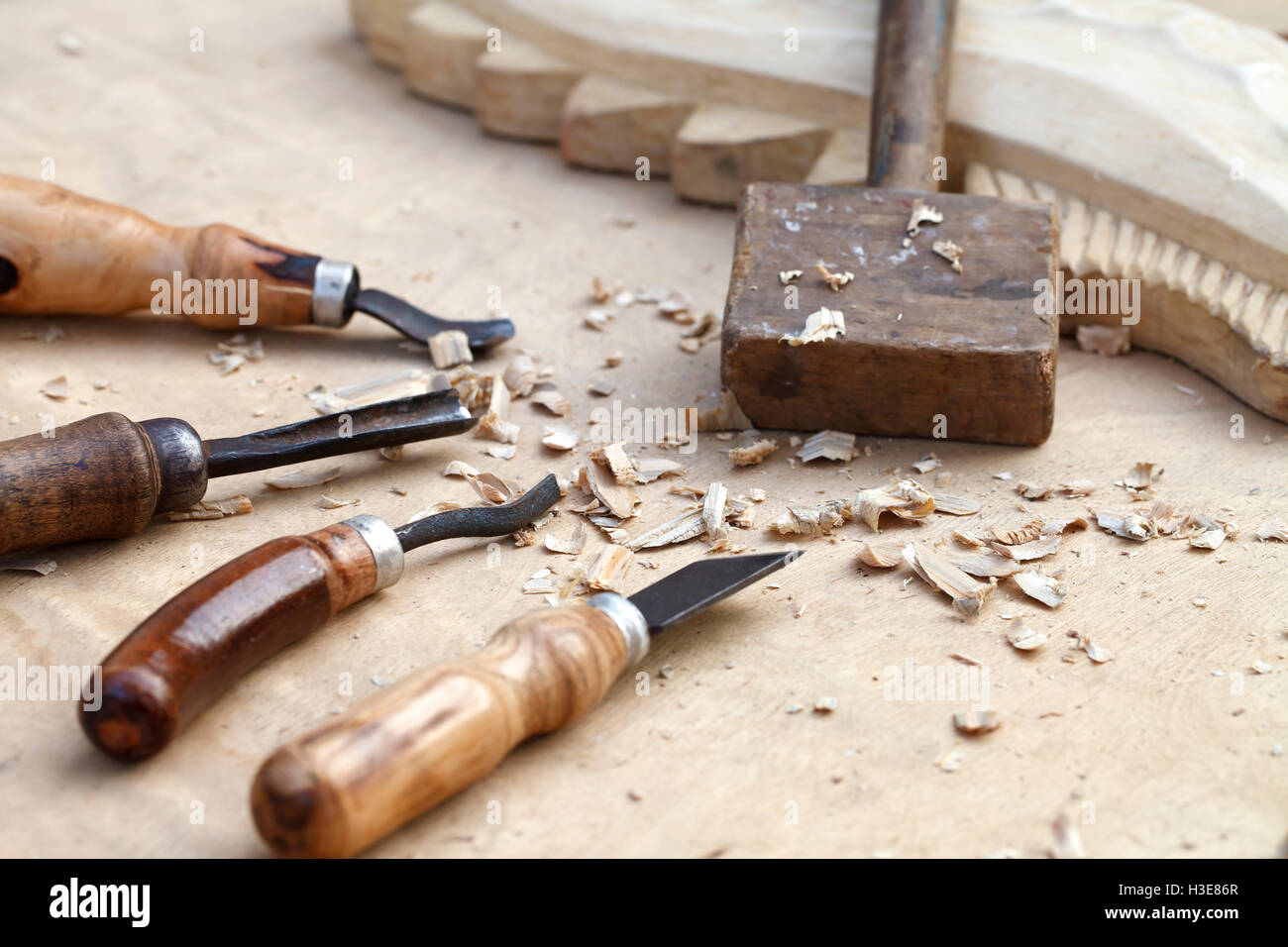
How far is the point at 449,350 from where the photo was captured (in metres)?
2.39

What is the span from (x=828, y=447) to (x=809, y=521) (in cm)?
27

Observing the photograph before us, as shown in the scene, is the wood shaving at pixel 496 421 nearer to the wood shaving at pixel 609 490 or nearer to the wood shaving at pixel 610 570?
the wood shaving at pixel 609 490

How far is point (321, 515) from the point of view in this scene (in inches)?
75.0

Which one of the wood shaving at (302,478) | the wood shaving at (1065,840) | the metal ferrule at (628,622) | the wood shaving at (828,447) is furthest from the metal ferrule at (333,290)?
the wood shaving at (1065,840)

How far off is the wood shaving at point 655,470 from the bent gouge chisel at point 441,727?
51 centimetres

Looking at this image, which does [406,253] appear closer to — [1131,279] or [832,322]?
[832,322]

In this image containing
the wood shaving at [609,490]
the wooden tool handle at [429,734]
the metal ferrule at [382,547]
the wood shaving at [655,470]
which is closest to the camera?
the wooden tool handle at [429,734]

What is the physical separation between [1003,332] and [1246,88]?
98 cm

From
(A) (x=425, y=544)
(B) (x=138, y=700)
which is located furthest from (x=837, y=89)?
(B) (x=138, y=700)

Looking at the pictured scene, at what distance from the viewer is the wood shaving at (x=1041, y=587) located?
1.72 m

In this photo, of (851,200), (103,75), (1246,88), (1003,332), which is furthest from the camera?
(103,75)

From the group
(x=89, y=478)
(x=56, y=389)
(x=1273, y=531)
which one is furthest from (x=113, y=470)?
(x=1273, y=531)

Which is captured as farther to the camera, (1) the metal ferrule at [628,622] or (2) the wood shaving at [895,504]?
(2) the wood shaving at [895,504]

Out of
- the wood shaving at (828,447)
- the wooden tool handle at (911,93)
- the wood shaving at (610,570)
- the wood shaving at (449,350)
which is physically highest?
the wooden tool handle at (911,93)
